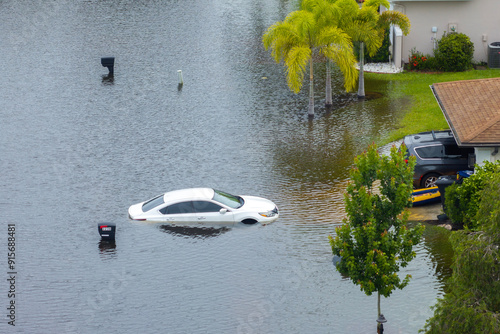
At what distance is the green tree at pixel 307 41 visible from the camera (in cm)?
3250

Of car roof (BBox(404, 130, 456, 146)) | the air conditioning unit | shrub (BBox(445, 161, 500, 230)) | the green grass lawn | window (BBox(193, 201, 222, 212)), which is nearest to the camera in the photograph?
shrub (BBox(445, 161, 500, 230))

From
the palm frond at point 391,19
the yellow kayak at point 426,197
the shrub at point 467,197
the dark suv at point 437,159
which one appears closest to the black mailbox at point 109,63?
the palm frond at point 391,19

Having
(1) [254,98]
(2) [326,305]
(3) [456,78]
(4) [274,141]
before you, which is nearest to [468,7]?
(3) [456,78]

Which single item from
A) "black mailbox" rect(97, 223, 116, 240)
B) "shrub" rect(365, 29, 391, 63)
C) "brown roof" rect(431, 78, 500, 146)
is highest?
"shrub" rect(365, 29, 391, 63)

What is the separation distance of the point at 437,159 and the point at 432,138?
1.25m

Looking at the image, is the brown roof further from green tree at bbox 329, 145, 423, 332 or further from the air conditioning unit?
the air conditioning unit

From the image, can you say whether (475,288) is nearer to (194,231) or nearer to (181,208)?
(194,231)

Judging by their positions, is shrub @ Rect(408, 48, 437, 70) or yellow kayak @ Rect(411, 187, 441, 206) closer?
yellow kayak @ Rect(411, 187, 441, 206)

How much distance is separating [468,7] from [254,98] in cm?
1451

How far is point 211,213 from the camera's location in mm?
23828

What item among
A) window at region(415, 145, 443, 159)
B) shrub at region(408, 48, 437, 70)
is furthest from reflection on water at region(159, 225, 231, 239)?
shrub at region(408, 48, 437, 70)

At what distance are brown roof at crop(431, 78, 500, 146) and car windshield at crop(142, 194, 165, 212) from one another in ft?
36.0

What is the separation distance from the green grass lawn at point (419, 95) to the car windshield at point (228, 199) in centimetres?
895

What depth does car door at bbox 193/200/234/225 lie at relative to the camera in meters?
23.8
